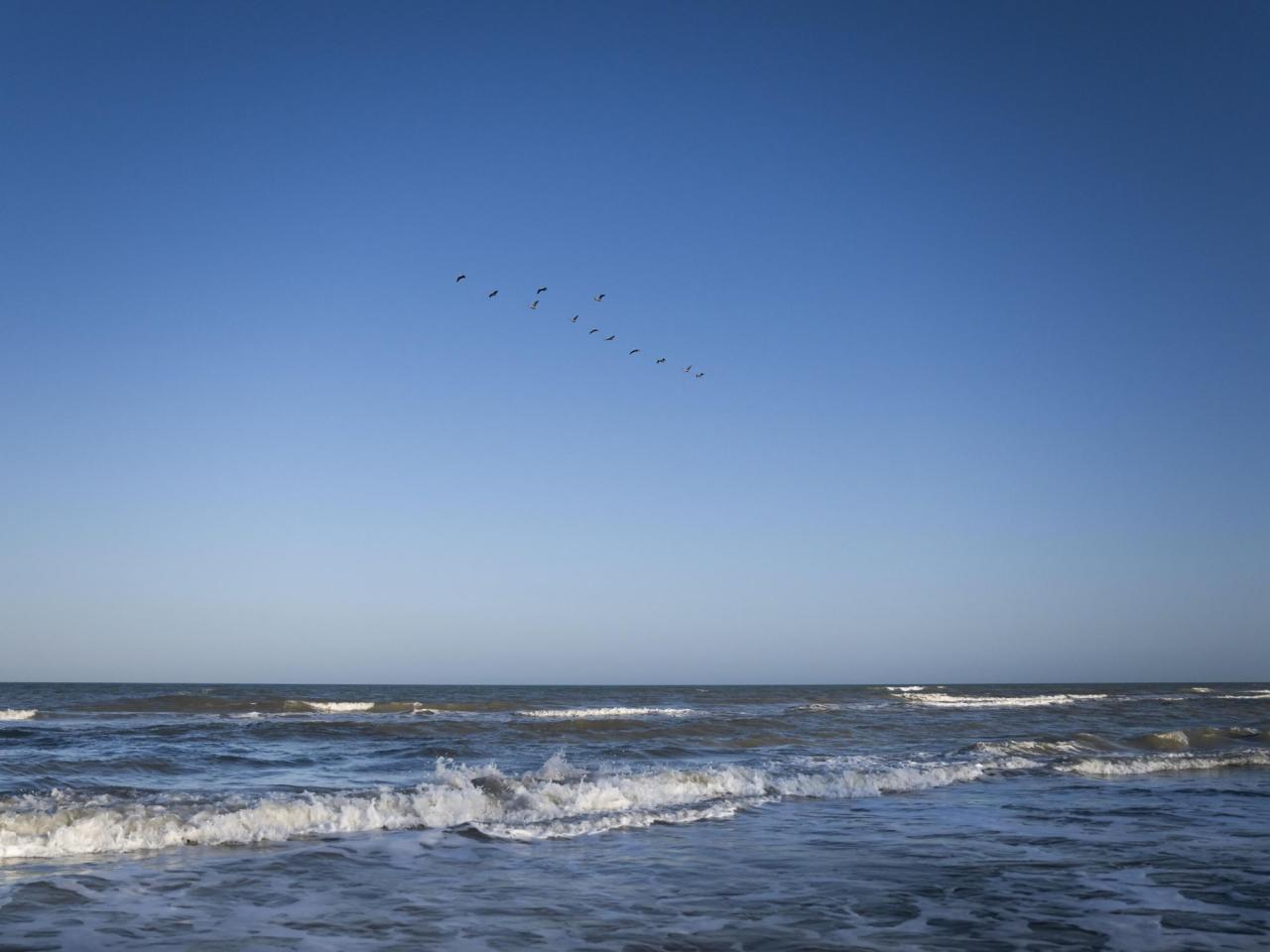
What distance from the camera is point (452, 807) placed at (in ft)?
40.3

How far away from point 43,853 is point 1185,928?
10814mm

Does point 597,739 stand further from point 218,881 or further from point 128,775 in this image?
point 218,881

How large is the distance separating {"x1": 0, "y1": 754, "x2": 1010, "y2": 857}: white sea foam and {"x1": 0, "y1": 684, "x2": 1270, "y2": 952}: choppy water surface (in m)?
0.05

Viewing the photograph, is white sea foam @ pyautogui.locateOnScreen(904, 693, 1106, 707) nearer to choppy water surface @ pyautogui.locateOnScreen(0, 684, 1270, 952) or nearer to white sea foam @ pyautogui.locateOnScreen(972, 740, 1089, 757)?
white sea foam @ pyautogui.locateOnScreen(972, 740, 1089, 757)

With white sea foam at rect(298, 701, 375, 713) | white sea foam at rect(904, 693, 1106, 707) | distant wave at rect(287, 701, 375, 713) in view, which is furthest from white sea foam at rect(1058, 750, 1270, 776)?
white sea foam at rect(298, 701, 375, 713)

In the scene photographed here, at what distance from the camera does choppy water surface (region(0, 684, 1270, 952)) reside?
699 centimetres

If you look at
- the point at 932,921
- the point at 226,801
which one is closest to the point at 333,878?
the point at 226,801

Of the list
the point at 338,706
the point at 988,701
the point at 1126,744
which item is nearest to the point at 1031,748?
the point at 1126,744

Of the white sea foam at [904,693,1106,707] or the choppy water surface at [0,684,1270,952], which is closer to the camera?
the choppy water surface at [0,684,1270,952]

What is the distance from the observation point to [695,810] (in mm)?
12945

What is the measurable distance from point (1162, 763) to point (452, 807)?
609 inches

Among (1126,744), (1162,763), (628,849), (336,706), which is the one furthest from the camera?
(336,706)

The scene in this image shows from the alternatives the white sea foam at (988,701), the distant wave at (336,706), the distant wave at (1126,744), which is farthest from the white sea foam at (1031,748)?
the white sea foam at (988,701)

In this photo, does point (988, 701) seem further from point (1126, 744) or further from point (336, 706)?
point (336, 706)
